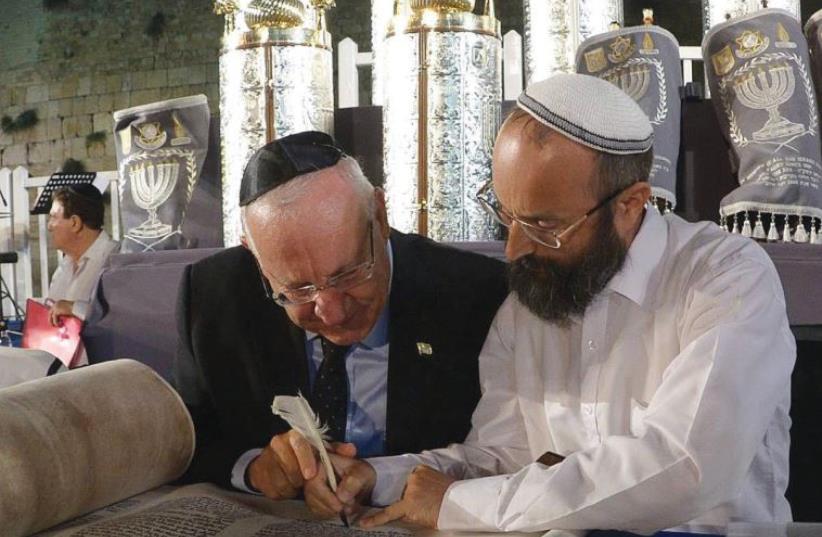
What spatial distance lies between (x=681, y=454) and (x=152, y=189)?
2.66 metres

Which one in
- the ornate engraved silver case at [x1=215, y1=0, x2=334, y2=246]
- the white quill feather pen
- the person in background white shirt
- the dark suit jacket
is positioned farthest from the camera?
the person in background white shirt

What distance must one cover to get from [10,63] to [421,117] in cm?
1630

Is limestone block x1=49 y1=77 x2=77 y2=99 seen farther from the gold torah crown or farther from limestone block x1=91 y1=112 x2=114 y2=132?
the gold torah crown

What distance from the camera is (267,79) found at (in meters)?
3.17

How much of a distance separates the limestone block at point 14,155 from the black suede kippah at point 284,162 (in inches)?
646

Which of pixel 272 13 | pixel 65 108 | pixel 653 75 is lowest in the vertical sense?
pixel 653 75

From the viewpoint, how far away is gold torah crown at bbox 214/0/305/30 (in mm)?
3105

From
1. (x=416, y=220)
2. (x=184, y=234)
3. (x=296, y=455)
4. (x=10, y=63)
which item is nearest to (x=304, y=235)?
(x=296, y=455)

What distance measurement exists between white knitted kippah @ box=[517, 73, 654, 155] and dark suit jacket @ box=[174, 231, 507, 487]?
403 millimetres

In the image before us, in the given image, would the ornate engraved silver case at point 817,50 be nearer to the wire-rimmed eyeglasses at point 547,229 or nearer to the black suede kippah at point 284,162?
the wire-rimmed eyeglasses at point 547,229

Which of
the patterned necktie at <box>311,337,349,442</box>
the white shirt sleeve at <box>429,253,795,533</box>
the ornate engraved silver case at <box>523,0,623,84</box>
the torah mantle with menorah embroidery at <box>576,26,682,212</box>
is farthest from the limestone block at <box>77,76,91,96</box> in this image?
the white shirt sleeve at <box>429,253,795,533</box>

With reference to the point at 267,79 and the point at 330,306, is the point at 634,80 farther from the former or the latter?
the point at 330,306

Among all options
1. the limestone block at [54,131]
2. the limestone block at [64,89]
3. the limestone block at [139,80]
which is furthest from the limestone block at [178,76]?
the limestone block at [54,131]

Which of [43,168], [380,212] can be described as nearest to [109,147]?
[43,168]
